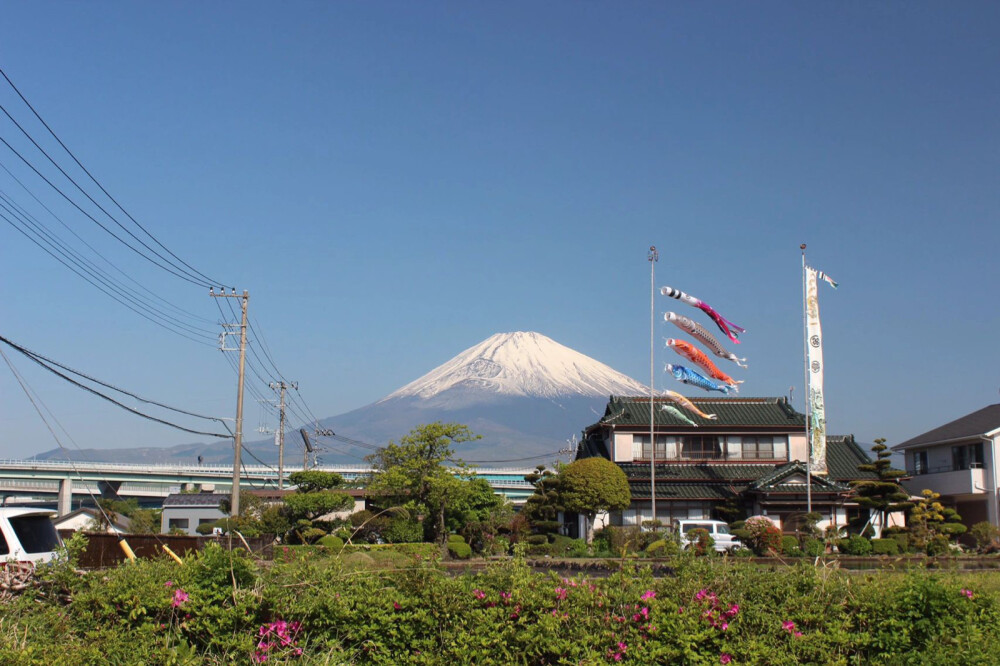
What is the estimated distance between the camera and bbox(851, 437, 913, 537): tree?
39.4 meters

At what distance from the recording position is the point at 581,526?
Result: 45.3 m

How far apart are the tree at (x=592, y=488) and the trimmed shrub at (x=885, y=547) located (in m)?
11.0

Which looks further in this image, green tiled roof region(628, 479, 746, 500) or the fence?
green tiled roof region(628, 479, 746, 500)

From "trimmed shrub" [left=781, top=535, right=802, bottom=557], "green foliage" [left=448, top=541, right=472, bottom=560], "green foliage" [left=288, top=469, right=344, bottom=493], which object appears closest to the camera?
"trimmed shrub" [left=781, top=535, right=802, bottom=557]

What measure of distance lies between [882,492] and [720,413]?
11054 millimetres

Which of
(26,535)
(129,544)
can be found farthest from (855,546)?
(26,535)

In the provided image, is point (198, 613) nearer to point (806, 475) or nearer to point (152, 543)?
point (152, 543)

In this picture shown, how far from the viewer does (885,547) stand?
115 feet

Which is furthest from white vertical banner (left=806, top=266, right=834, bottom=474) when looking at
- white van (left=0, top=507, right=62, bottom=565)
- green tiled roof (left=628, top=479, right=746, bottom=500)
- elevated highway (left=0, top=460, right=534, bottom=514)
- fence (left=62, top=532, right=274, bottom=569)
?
elevated highway (left=0, top=460, right=534, bottom=514)

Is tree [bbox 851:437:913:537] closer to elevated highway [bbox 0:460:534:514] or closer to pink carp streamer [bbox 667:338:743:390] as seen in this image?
pink carp streamer [bbox 667:338:743:390]

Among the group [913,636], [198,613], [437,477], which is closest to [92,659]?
[198,613]

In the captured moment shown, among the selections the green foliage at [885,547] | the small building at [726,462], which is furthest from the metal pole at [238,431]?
the green foliage at [885,547]

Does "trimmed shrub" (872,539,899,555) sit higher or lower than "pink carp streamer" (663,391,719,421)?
lower

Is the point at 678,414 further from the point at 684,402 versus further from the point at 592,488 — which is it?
the point at 592,488
